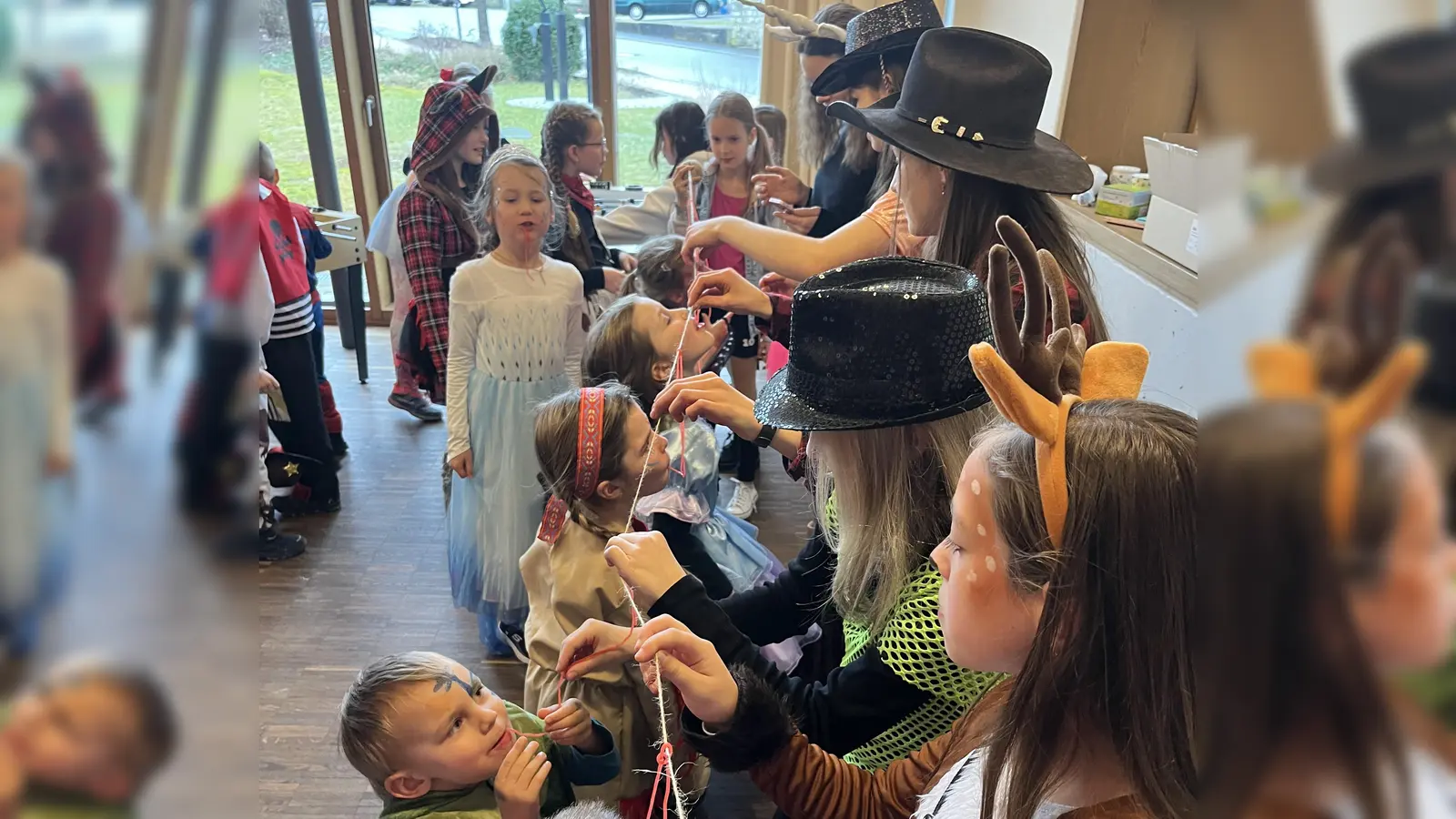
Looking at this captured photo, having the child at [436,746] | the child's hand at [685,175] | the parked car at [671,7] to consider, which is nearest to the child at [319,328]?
the child's hand at [685,175]

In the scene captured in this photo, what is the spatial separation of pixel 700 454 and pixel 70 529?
1861 mm

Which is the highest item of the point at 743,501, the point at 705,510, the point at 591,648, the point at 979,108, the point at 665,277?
the point at 979,108

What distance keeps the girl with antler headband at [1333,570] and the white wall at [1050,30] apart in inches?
87.4

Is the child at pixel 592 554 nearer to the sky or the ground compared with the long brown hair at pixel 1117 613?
nearer to the ground

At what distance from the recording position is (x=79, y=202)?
0.42 ft

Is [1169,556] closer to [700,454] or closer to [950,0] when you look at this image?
[700,454]

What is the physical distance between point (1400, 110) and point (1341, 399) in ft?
0.13

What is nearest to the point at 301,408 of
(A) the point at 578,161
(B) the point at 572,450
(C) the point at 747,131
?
(A) the point at 578,161

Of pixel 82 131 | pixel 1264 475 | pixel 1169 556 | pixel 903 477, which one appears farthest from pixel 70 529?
pixel 903 477

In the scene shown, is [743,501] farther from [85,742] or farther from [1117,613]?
[85,742]

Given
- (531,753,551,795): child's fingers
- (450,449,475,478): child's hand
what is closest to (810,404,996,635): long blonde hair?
(531,753,551,795): child's fingers

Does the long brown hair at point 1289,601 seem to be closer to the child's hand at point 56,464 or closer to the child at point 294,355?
the child's hand at point 56,464

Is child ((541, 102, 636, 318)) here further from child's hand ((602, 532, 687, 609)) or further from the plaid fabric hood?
child's hand ((602, 532, 687, 609))

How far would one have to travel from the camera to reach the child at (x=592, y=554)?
141 centimetres
